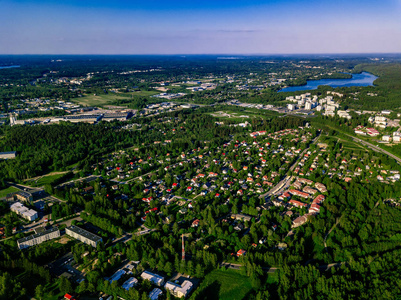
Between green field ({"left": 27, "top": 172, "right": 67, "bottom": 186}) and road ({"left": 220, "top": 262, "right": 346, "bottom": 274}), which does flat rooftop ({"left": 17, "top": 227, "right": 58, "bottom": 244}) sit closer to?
green field ({"left": 27, "top": 172, "right": 67, "bottom": 186})

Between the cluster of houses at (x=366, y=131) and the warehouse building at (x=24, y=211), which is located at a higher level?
the cluster of houses at (x=366, y=131)

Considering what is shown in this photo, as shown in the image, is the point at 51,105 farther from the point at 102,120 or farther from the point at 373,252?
the point at 373,252

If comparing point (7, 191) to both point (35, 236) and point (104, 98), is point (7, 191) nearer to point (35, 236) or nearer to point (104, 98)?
point (35, 236)

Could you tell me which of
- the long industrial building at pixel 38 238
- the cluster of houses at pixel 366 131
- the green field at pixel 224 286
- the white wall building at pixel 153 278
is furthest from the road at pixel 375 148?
the long industrial building at pixel 38 238

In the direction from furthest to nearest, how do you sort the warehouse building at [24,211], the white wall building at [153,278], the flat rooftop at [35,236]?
the warehouse building at [24,211]
the flat rooftop at [35,236]
the white wall building at [153,278]

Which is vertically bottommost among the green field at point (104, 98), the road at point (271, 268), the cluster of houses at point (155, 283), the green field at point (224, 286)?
the green field at point (224, 286)

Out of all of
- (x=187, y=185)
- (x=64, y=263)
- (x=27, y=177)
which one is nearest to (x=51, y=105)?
(x=27, y=177)

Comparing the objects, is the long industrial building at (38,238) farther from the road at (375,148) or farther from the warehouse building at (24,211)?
the road at (375,148)
